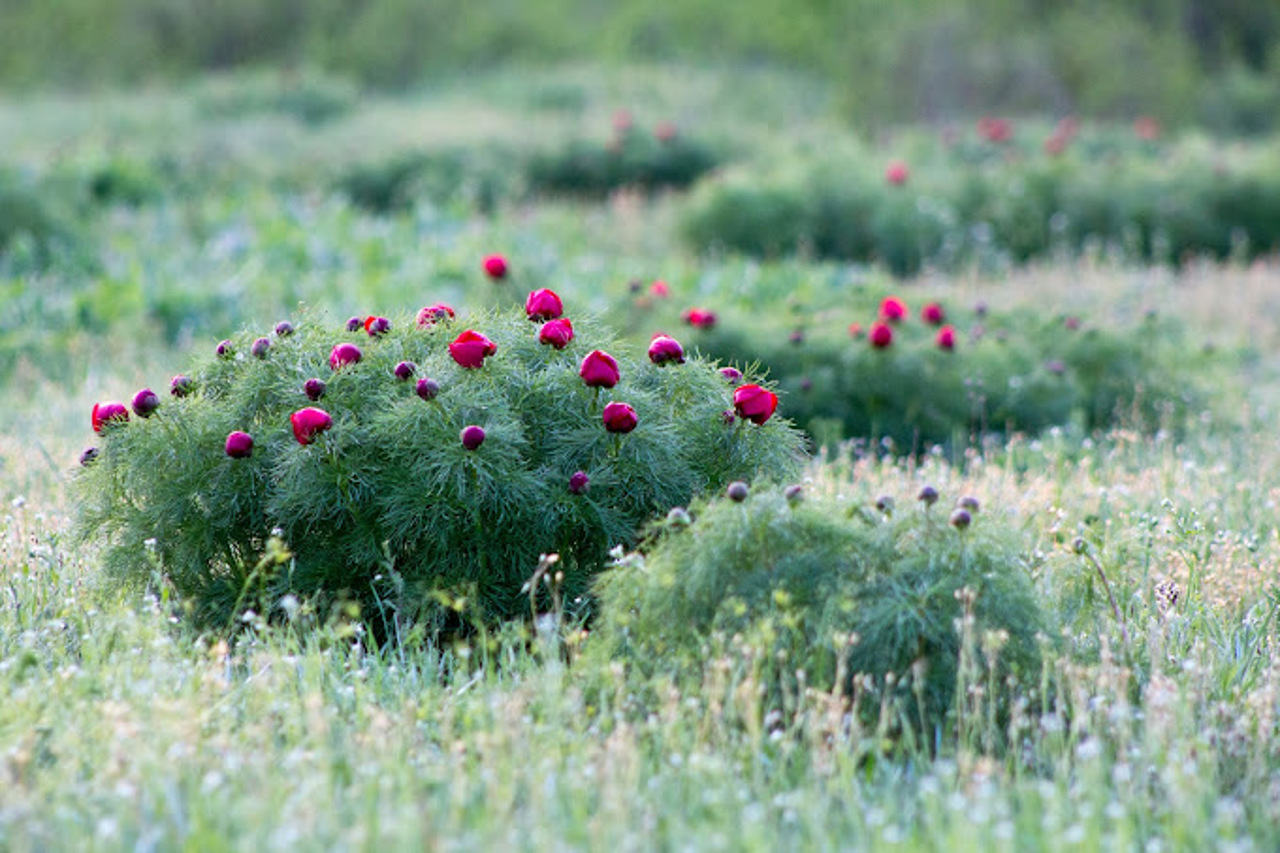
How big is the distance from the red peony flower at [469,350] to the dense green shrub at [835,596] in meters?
0.71

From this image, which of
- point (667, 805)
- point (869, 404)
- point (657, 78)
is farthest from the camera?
point (657, 78)

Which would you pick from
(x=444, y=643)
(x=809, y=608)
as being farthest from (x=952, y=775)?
(x=444, y=643)

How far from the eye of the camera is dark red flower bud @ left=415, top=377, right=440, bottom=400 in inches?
147

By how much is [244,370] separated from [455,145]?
1284cm

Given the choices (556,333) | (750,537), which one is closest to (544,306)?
(556,333)

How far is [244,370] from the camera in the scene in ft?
14.0

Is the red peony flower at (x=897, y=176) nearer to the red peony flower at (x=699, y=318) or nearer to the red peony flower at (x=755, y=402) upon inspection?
Answer: the red peony flower at (x=699, y=318)

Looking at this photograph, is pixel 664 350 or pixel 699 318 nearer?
pixel 664 350

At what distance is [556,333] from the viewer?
158 inches

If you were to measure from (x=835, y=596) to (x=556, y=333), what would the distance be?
1158mm

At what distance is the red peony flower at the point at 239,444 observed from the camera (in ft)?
12.4

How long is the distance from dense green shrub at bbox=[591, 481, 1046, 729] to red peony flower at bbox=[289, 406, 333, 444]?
87cm

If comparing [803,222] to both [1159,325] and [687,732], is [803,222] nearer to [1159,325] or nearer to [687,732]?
[1159,325]

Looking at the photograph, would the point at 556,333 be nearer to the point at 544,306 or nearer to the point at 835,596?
the point at 544,306
